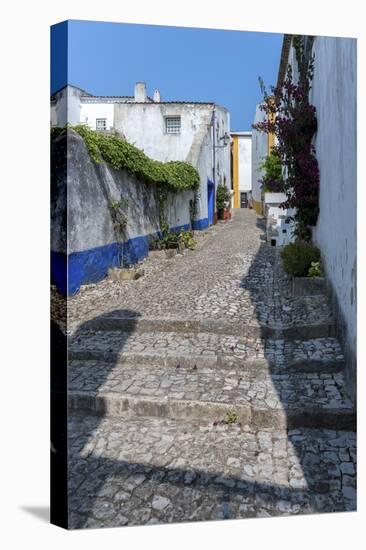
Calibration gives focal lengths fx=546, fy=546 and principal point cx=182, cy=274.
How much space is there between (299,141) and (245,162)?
1.47m

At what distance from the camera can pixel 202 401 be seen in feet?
12.3

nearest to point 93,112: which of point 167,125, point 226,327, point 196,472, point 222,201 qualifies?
point 167,125

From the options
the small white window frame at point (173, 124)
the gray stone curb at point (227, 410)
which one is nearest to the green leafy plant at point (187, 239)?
the small white window frame at point (173, 124)

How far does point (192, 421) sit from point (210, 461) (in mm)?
372

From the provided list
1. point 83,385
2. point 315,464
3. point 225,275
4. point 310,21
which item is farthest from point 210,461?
point 310,21

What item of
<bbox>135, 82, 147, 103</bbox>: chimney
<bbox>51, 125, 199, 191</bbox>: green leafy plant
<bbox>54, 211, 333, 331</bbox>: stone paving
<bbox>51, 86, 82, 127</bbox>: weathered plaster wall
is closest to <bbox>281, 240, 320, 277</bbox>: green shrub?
<bbox>54, 211, 333, 331</bbox>: stone paving

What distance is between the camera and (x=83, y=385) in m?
3.46

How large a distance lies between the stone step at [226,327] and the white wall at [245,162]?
1181 millimetres

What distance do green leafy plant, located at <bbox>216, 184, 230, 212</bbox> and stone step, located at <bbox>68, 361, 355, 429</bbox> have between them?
1519 millimetres

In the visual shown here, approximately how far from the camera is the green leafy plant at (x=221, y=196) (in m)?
4.54

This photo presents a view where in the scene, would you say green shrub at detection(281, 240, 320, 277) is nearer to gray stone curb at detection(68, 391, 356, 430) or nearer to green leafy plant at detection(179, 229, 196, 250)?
green leafy plant at detection(179, 229, 196, 250)

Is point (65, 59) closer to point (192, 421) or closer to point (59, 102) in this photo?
point (59, 102)

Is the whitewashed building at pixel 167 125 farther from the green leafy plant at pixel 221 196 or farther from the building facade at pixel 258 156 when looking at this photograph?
the building facade at pixel 258 156

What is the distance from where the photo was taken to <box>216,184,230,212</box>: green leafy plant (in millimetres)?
4535
